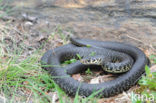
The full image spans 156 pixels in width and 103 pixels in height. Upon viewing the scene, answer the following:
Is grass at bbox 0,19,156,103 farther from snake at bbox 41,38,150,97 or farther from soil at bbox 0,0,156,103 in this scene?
soil at bbox 0,0,156,103

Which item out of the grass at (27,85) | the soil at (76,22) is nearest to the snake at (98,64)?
the grass at (27,85)

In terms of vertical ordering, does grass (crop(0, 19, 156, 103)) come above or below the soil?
below

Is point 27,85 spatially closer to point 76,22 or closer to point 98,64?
point 98,64

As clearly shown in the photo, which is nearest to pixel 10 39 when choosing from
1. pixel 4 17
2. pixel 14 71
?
pixel 4 17

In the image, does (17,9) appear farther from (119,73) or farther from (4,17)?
(119,73)

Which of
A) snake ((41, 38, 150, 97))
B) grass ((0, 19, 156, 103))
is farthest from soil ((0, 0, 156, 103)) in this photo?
grass ((0, 19, 156, 103))
